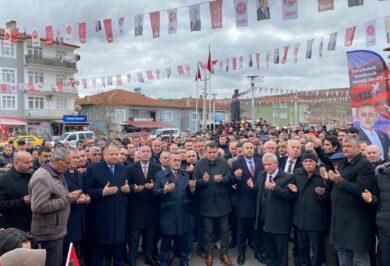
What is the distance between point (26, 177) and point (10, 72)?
41.6 meters

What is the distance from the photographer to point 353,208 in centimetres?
447

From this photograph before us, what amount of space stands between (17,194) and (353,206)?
423 cm

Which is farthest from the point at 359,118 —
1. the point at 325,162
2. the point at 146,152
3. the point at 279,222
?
the point at 146,152

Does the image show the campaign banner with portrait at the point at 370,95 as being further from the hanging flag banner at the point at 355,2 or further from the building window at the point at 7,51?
the building window at the point at 7,51

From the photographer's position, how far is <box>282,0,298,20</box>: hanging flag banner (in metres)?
9.62

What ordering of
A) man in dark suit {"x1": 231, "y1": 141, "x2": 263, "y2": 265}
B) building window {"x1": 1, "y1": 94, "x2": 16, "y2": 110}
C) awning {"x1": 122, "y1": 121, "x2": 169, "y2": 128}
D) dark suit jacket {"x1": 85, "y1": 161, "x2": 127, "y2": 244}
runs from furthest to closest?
awning {"x1": 122, "y1": 121, "x2": 169, "y2": 128} → building window {"x1": 1, "y1": 94, "x2": 16, "y2": 110} → man in dark suit {"x1": 231, "y1": 141, "x2": 263, "y2": 265} → dark suit jacket {"x1": 85, "y1": 161, "x2": 127, "y2": 244}

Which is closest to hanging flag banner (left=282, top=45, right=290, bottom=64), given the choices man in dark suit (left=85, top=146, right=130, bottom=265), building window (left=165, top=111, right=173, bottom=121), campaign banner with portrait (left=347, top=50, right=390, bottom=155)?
campaign banner with portrait (left=347, top=50, right=390, bottom=155)

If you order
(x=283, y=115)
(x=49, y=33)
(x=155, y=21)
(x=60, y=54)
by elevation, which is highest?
(x=60, y=54)

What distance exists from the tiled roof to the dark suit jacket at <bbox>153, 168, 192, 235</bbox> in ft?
147

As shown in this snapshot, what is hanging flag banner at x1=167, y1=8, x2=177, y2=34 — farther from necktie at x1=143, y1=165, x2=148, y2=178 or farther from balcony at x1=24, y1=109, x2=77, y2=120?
balcony at x1=24, y1=109, x2=77, y2=120

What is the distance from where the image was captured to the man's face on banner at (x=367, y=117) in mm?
7008

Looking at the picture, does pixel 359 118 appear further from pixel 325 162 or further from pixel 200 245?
pixel 200 245

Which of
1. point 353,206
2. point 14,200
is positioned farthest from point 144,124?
point 353,206

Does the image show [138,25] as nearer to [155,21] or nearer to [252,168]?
[155,21]
